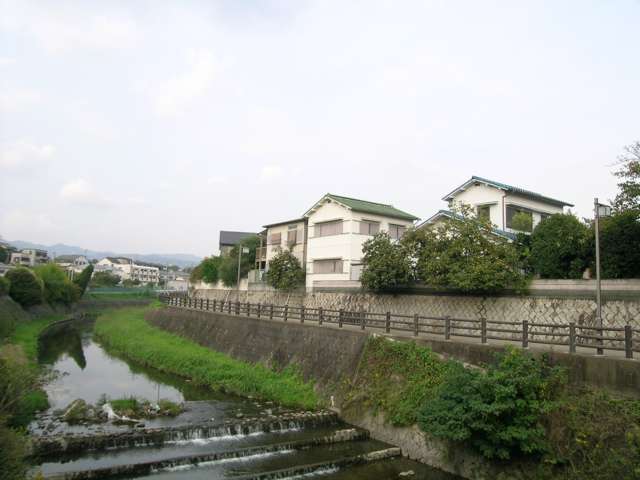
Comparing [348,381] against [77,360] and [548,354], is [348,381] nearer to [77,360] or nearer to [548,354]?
[548,354]

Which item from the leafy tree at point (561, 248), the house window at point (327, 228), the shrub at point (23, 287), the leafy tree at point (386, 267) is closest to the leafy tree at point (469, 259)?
the leafy tree at point (561, 248)

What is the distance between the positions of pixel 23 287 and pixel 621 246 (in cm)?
4986

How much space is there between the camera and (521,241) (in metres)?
23.0

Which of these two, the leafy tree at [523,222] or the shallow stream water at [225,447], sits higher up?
the leafy tree at [523,222]

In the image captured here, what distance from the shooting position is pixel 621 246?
17.2 m

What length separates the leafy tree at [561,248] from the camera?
19.0 m

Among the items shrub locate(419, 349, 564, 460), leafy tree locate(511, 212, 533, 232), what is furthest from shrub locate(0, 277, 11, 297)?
leafy tree locate(511, 212, 533, 232)

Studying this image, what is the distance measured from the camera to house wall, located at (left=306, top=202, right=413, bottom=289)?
34500mm

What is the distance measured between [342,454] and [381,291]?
13.0m

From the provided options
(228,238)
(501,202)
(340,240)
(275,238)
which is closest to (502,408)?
(501,202)

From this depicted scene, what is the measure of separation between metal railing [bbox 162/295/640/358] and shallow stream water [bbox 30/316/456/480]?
15.2 feet

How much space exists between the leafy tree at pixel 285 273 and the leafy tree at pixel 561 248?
21.3m

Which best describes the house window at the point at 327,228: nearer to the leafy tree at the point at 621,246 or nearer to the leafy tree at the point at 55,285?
the leafy tree at the point at 621,246

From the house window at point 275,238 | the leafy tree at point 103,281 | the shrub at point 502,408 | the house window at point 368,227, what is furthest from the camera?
the leafy tree at point 103,281
